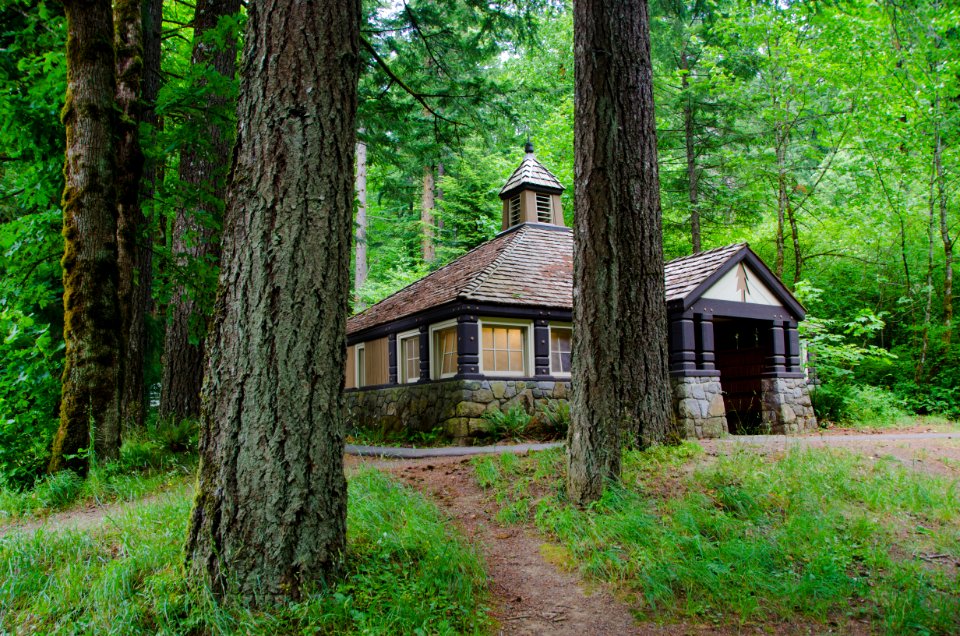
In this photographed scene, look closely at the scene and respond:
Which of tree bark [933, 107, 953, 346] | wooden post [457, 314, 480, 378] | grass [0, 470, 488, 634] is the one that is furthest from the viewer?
tree bark [933, 107, 953, 346]

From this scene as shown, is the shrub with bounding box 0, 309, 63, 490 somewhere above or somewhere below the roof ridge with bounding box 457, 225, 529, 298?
below

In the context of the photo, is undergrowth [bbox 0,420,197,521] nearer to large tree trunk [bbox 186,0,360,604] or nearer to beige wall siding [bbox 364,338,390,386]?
large tree trunk [bbox 186,0,360,604]

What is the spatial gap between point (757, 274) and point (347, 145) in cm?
1073

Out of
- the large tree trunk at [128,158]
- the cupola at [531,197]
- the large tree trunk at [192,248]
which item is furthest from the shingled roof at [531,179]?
the large tree trunk at [128,158]

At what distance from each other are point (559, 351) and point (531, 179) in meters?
5.42

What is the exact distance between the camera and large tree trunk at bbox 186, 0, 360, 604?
10.7ft

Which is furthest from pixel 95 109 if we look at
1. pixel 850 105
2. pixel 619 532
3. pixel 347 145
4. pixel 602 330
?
pixel 850 105

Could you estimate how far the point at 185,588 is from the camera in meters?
3.23

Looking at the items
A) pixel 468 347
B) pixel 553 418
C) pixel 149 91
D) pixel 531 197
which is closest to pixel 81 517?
pixel 149 91

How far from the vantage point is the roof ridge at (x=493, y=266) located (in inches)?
465

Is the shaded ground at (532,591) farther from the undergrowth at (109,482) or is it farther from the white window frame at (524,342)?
the white window frame at (524,342)

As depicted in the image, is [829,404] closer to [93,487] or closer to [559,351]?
[559,351]

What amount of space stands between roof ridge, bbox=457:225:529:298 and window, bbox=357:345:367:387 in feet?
14.8

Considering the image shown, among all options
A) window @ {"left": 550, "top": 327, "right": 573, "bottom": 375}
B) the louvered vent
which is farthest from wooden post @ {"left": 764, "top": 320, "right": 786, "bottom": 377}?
the louvered vent
